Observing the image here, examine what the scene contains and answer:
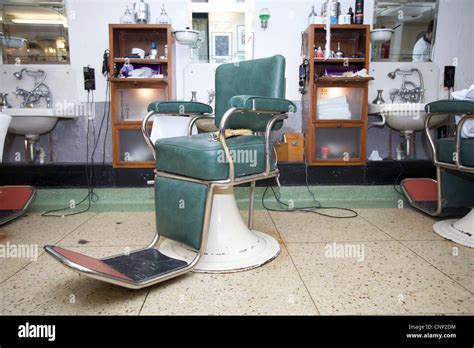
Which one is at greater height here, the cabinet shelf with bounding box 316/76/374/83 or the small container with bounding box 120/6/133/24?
the small container with bounding box 120/6/133/24

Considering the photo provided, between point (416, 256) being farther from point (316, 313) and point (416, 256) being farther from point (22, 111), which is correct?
point (22, 111)

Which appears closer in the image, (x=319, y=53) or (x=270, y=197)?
(x=270, y=197)

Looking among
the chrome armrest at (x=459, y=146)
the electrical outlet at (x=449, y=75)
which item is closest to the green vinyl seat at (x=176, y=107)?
the chrome armrest at (x=459, y=146)

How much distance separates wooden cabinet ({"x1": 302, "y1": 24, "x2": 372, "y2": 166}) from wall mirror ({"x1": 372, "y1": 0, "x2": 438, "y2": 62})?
45cm

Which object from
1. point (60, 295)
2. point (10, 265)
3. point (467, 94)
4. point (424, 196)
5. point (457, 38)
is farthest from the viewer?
point (457, 38)

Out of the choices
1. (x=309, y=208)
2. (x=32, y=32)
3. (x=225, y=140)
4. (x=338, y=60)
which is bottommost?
(x=309, y=208)

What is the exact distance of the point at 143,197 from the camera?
3.18 meters

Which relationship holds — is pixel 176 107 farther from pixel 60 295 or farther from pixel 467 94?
pixel 467 94

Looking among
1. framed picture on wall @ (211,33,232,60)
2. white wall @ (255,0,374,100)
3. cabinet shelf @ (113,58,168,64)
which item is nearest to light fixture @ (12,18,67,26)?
cabinet shelf @ (113,58,168,64)

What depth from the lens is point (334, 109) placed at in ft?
11.2

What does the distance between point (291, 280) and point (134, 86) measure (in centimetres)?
261

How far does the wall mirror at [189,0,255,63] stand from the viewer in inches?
146

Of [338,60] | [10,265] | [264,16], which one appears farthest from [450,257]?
[264,16]

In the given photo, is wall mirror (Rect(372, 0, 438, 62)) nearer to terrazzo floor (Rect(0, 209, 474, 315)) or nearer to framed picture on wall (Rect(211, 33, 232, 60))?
framed picture on wall (Rect(211, 33, 232, 60))
